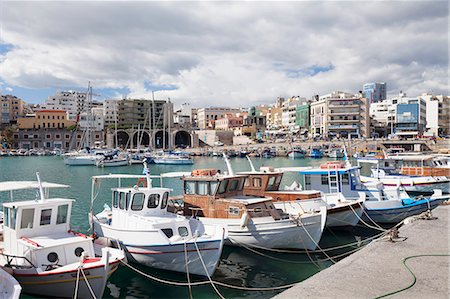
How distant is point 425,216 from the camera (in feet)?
49.6

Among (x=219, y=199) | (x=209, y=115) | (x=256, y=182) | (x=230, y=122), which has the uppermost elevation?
(x=209, y=115)

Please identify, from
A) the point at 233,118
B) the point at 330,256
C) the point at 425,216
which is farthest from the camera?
the point at 233,118

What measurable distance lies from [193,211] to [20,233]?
277 inches

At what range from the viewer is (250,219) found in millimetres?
16156

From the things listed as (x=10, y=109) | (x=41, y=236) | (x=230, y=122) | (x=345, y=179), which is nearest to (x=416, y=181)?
(x=345, y=179)

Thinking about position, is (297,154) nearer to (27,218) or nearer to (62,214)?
(62,214)

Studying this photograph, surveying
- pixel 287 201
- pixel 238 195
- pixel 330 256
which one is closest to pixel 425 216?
pixel 330 256

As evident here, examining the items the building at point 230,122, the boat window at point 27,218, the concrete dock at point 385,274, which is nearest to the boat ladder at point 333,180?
the concrete dock at point 385,274

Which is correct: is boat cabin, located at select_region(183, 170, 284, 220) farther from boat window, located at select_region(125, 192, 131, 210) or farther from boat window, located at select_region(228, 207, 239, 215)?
boat window, located at select_region(125, 192, 131, 210)

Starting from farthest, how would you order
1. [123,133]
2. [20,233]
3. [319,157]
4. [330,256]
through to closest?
[123,133] < [319,157] < [330,256] < [20,233]

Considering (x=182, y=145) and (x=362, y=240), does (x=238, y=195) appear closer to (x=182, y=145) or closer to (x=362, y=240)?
(x=362, y=240)

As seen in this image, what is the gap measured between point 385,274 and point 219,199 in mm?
9367

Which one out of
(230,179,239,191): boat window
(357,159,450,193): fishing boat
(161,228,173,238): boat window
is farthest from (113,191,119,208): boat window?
(357,159,450,193): fishing boat

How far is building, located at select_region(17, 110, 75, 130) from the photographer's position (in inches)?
4727
